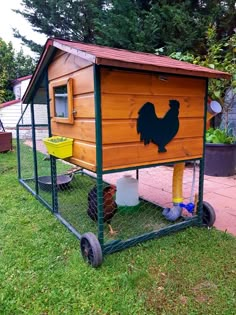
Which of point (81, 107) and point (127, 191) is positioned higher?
point (81, 107)

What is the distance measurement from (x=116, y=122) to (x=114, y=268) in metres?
1.03

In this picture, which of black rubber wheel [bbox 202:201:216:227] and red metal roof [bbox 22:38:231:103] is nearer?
red metal roof [bbox 22:38:231:103]

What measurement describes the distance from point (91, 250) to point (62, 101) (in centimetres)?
131

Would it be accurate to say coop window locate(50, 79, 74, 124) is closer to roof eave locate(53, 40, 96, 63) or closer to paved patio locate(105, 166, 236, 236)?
roof eave locate(53, 40, 96, 63)

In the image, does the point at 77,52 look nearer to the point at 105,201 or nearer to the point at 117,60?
the point at 117,60

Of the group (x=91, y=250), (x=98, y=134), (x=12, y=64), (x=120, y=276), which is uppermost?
(x=12, y=64)

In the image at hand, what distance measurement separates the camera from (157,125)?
85.3 inches

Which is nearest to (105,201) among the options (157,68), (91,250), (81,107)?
(91,250)

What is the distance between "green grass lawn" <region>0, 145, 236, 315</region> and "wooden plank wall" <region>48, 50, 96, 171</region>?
73cm

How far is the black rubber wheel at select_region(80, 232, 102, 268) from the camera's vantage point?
6.31ft

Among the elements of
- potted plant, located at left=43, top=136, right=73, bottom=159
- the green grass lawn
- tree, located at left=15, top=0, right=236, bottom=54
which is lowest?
the green grass lawn

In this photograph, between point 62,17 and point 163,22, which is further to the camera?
point 62,17

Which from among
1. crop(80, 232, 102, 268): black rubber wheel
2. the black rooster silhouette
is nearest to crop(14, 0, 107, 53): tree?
the black rooster silhouette

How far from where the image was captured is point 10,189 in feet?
12.8
